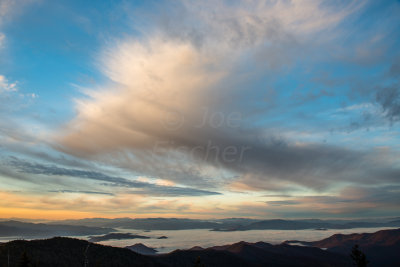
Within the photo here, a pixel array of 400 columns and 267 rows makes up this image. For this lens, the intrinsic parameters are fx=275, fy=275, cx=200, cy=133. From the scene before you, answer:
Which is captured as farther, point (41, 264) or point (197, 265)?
point (41, 264)

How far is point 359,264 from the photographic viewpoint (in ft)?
A: 333

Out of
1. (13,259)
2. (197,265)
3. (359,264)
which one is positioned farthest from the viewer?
(13,259)

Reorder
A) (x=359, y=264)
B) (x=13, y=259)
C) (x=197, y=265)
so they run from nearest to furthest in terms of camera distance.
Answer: (x=359, y=264), (x=197, y=265), (x=13, y=259)

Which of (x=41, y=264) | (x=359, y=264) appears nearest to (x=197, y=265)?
(x=359, y=264)

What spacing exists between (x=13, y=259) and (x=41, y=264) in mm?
18325

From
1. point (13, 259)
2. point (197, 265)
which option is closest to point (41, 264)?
point (13, 259)

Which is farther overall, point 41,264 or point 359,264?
point 41,264

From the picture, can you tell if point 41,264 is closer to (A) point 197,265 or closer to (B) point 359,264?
(A) point 197,265

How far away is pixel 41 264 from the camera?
195625 mm

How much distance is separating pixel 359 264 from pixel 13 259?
206 metres

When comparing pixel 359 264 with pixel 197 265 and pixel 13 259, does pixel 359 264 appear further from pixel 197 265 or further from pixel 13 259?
pixel 13 259

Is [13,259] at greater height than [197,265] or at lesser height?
lesser

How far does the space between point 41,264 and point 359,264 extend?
201 meters

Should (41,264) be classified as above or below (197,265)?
below
